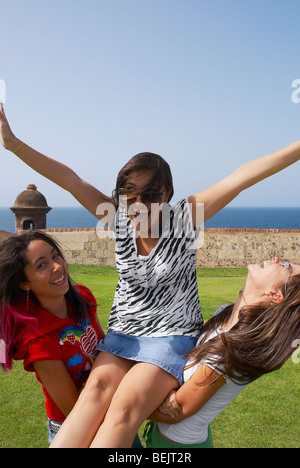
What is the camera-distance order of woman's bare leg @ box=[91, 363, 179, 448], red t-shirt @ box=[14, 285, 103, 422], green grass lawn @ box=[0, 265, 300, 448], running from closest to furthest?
woman's bare leg @ box=[91, 363, 179, 448] < red t-shirt @ box=[14, 285, 103, 422] < green grass lawn @ box=[0, 265, 300, 448]

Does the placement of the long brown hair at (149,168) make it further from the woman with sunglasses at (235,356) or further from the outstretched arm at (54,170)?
the woman with sunglasses at (235,356)

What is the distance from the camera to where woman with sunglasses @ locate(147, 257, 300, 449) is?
1708 millimetres

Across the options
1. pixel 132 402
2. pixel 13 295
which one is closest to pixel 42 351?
pixel 13 295

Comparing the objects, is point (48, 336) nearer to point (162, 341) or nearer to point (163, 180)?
point (162, 341)

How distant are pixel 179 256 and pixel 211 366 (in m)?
0.49

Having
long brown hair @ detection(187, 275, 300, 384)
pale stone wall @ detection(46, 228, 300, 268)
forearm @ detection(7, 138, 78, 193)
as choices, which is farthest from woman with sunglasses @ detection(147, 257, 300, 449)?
pale stone wall @ detection(46, 228, 300, 268)

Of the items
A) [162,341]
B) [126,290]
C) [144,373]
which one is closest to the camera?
[144,373]

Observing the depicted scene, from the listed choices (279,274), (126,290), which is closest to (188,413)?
(126,290)

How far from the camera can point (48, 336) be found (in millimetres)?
1872

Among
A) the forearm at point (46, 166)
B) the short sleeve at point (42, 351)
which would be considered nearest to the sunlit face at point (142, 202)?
the forearm at point (46, 166)

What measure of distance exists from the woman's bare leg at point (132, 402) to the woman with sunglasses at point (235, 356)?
0.08m

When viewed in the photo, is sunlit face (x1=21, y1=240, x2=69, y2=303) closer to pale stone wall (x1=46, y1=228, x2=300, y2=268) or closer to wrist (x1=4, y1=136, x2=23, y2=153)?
wrist (x1=4, y1=136, x2=23, y2=153)

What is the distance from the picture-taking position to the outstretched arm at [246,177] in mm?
1847

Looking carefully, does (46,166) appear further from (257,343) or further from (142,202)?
(257,343)
